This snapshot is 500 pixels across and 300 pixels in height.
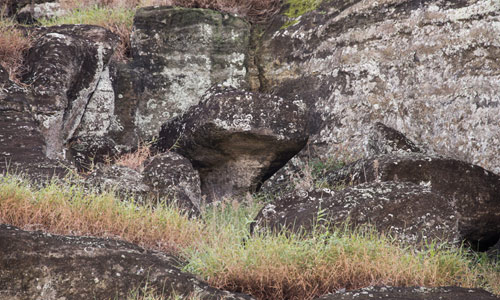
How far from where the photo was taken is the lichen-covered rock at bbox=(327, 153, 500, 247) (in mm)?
5641

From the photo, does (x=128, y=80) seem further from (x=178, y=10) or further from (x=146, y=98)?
(x=178, y=10)

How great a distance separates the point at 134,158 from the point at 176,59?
80.4 inches

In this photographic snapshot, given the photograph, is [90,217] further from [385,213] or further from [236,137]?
[236,137]

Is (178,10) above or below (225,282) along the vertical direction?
above

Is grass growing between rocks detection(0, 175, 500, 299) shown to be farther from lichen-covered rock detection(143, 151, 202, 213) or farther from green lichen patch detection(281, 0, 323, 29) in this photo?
green lichen patch detection(281, 0, 323, 29)

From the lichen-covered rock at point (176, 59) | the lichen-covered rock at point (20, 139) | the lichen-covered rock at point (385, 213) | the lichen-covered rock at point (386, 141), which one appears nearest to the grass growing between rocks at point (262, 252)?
the lichen-covered rock at point (385, 213)

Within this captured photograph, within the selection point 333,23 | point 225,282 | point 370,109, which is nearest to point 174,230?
point 225,282

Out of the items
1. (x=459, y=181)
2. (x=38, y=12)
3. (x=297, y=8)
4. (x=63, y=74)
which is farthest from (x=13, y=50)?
(x=459, y=181)

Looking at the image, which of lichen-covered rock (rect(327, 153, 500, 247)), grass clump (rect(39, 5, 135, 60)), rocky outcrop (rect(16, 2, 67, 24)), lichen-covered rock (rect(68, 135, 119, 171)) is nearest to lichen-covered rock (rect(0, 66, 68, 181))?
lichen-covered rock (rect(68, 135, 119, 171))

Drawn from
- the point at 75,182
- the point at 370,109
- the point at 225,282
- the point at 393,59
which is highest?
the point at 393,59

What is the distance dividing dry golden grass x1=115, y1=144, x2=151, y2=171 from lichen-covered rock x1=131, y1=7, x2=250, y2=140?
43.4 inches

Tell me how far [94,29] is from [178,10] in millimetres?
1263

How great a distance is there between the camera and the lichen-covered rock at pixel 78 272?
10.5ft

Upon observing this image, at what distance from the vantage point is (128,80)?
8.24m
